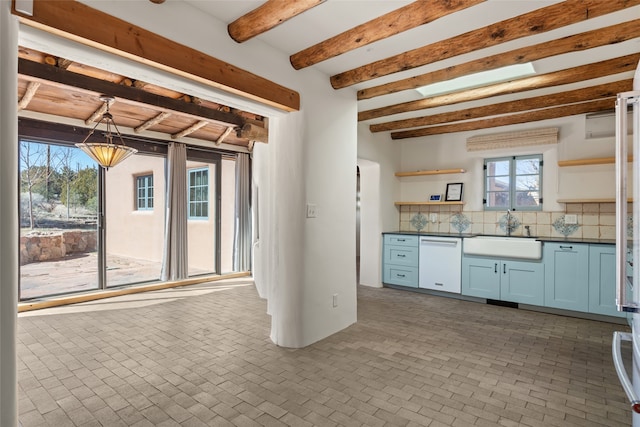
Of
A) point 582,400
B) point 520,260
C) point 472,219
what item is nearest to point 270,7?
point 582,400

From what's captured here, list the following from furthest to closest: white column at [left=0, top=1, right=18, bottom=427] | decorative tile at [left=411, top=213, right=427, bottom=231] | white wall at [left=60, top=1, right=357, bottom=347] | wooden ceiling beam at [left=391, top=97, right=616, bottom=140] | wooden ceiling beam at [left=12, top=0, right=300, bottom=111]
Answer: decorative tile at [left=411, top=213, right=427, bottom=231] → wooden ceiling beam at [left=391, top=97, right=616, bottom=140] → white wall at [left=60, top=1, right=357, bottom=347] → wooden ceiling beam at [left=12, top=0, right=300, bottom=111] → white column at [left=0, top=1, right=18, bottom=427]

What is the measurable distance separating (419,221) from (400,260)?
3.00 feet

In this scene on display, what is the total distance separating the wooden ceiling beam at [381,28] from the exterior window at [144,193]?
4.42 metres

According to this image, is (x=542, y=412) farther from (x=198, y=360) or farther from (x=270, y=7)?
(x=270, y=7)

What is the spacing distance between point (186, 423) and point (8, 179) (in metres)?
1.63

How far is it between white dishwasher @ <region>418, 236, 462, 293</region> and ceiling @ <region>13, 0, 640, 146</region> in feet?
6.06

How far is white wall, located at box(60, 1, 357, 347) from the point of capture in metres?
2.93

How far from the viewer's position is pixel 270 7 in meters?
2.20

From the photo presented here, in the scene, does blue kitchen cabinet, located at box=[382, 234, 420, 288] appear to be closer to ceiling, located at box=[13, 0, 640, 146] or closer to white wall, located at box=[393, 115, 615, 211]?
white wall, located at box=[393, 115, 615, 211]

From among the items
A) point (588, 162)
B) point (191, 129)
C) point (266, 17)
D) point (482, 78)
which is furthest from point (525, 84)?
point (191, 129)

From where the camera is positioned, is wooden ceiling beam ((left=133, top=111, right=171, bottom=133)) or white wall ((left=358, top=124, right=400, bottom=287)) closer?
wooden ceiling beam ((left=133, top=111, right=171, bottom=133))

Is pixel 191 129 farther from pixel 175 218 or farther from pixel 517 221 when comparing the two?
pixel 517 221

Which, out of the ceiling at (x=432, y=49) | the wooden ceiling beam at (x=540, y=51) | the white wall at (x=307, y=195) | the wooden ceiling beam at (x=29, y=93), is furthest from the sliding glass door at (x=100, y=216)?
the wooden ceiling beam at (x=540, y=51)

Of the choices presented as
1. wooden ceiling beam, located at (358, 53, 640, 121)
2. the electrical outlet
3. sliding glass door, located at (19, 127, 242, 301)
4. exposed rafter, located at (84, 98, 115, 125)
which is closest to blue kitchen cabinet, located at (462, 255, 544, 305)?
wooden ceiling beam, located at (358, 53, 640, 121)
